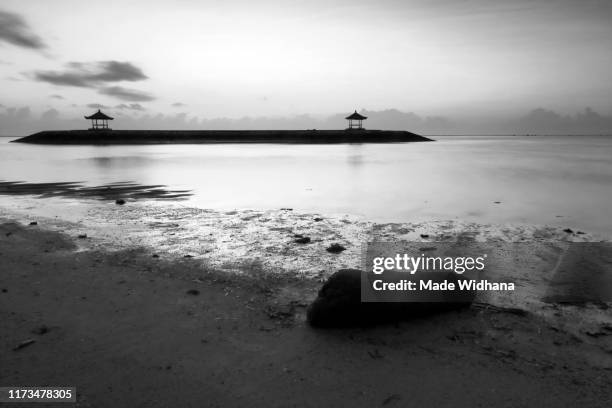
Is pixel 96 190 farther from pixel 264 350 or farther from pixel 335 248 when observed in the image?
pixel 264 350

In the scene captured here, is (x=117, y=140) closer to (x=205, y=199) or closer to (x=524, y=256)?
(x=205, y=199)

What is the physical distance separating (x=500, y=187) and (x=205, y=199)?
13316mm

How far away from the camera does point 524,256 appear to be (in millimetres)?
6578

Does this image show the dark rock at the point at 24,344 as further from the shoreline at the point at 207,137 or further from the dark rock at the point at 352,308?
the shoreline at the point at 207,137

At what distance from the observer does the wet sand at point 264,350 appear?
3.14 meters

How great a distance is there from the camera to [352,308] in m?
4.18

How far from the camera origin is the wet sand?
10.3ft

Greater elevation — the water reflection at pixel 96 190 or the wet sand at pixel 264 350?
the water reflection at pixel 96 190

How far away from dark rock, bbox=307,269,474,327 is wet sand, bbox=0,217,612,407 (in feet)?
0.42

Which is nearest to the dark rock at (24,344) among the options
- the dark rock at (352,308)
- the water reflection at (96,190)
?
the dark rock at (352,308)

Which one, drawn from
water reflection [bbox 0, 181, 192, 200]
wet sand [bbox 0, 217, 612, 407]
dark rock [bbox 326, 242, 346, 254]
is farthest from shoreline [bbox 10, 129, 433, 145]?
wet sand [bbox 0, 217, 612, 407]

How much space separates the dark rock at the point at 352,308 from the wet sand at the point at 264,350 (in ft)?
0.42

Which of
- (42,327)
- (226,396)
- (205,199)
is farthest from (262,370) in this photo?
(205,199)

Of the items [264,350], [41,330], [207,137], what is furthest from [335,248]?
[207,137]
